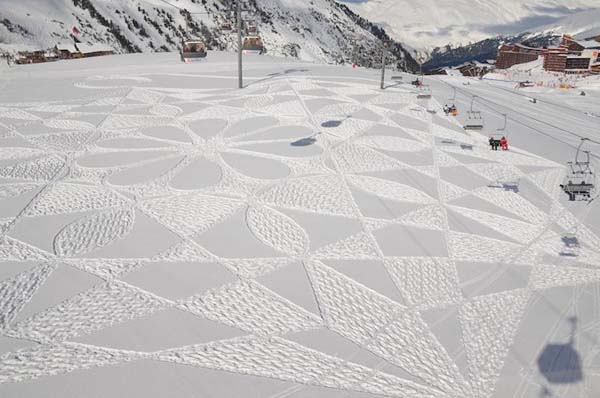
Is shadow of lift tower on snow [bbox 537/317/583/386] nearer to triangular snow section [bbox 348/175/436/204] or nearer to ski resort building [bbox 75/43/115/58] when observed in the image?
triangular snow section [bbox 348/175/436/204]

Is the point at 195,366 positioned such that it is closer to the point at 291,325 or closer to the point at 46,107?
the point at 291,325

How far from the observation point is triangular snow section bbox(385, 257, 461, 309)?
7.20 m

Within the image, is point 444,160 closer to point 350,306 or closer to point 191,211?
point 191,211

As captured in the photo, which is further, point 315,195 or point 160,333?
point 315,195

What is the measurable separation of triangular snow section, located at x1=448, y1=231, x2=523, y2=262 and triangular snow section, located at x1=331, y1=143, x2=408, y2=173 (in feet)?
13.7

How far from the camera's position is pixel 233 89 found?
23.1 meters

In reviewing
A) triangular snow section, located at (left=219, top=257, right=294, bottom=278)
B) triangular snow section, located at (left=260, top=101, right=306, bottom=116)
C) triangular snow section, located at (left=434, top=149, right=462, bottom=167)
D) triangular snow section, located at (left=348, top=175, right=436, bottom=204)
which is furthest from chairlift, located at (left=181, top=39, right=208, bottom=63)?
triangular snow section, located at (left=219, top=257, right=294, bottom=278)

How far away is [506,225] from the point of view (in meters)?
9.86

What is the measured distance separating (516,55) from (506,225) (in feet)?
344

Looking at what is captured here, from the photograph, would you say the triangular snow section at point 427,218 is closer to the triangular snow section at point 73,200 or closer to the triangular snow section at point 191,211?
the triangular snow section at point 191,211

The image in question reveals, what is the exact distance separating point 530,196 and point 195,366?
9.79 m

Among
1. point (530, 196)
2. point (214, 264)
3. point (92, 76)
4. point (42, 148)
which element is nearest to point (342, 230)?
point (214, 264)

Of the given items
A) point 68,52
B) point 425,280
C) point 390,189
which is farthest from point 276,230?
point 68,52

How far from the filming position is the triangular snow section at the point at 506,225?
9.45 meters
